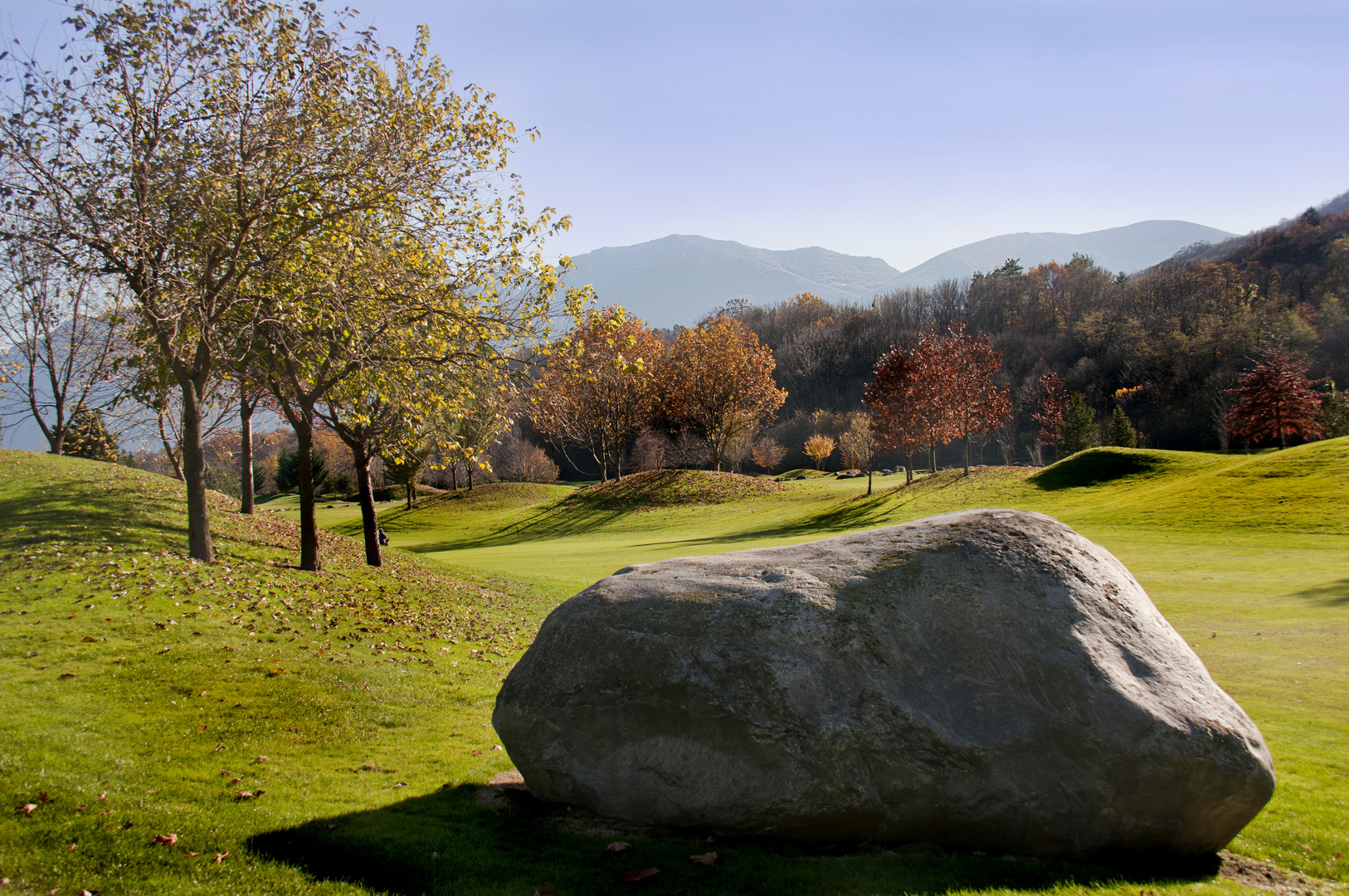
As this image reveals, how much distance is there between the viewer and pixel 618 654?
670 cm

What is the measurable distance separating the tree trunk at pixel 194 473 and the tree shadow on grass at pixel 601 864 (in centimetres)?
1157

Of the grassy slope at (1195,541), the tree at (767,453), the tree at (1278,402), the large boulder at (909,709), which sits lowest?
the grassy slope at (1195,541)

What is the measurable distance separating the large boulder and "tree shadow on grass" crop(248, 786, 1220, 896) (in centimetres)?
19

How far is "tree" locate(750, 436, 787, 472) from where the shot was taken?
8238 centimetres

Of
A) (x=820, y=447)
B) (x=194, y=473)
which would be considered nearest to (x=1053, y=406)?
(x=820, y=447)

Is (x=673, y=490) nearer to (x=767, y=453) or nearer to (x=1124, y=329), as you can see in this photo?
(x=767, y=453)

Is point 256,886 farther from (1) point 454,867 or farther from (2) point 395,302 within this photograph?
(2) point 395,302

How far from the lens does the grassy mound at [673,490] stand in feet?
169

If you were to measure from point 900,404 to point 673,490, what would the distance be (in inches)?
691

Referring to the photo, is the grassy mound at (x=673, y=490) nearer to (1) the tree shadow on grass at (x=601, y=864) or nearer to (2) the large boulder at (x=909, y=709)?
(2) the large boulder at (x=909, y=709)

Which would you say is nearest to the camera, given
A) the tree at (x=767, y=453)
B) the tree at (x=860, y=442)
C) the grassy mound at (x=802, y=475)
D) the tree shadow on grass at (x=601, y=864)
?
the tree shadow on grass at (x=601, y=864)

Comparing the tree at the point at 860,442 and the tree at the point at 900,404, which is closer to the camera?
the tree at the point at 900,404

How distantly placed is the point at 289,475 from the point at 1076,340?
9509cm

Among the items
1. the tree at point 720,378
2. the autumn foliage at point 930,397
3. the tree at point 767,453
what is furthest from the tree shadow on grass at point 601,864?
the tree at point 767,453
